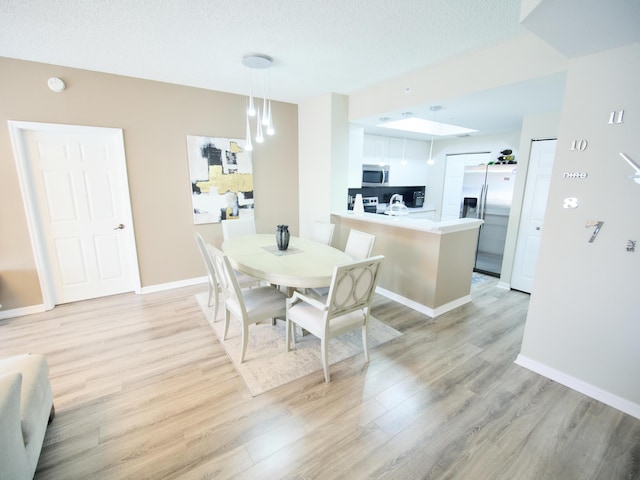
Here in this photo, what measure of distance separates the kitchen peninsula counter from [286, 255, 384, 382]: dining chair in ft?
3.95

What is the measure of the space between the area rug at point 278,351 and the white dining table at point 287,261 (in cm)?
68

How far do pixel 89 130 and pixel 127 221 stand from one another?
1.07m

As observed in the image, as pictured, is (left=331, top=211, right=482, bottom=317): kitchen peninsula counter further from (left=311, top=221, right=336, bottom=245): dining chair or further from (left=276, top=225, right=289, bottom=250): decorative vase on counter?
(left=276, top=225, right=289, bottom=250): decorative vase on counter

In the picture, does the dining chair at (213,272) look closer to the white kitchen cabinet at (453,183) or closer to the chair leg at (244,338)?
the chair leg at (244,338)

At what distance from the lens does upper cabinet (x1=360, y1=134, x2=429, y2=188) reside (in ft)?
17.7

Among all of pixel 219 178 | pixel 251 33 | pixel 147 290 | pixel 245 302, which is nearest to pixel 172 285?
pixel 147 290

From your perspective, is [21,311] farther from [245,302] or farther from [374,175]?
[374,175]

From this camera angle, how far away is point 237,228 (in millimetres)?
3963

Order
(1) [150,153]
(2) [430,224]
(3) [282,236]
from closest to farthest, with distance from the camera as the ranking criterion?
(3) [282,236]
(2) [430,224]
(1) [150,153]

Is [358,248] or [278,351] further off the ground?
[358,248]

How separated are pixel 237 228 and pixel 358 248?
1.80 m

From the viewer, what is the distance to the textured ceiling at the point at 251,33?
193 cm

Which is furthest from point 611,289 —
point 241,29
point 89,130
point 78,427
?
point 89,130

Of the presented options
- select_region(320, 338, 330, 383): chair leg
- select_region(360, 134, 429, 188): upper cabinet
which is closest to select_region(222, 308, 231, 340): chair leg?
select_region(320, 338, 330, 383): chair leg
